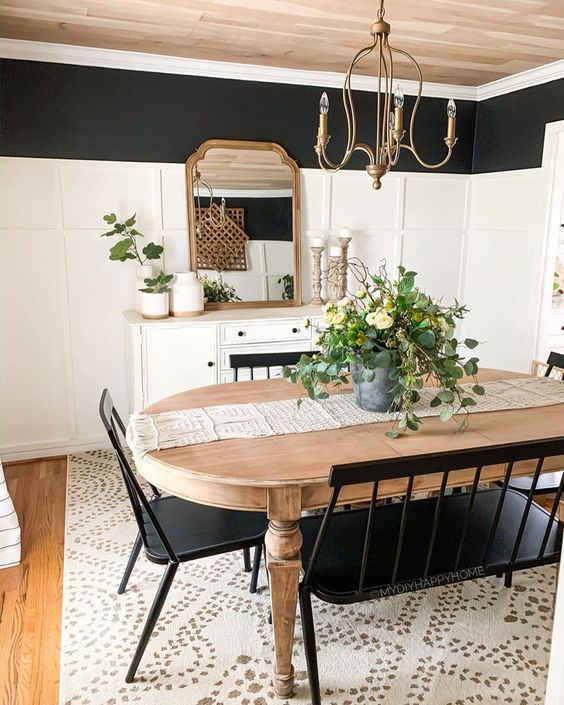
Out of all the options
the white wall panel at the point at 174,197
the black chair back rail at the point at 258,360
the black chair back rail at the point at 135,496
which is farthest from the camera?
the white wall panel at the point at 174,197

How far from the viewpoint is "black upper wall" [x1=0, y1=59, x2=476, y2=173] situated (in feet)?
11.2

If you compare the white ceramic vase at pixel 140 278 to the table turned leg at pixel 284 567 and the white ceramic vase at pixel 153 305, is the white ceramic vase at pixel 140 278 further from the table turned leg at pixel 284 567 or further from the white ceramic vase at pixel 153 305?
the table turned leg at pixel 284 567

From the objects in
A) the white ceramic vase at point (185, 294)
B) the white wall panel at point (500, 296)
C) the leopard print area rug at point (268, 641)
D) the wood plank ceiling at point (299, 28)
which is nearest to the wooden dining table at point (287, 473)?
the leopard print area rug at point (268, 641)

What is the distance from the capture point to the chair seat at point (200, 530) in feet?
6.37

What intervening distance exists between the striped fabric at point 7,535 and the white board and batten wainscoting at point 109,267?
1.13 metres

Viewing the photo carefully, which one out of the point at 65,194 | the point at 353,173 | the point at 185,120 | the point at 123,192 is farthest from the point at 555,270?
the point at 65,194

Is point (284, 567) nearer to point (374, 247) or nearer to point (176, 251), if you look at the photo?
point (176, 251)

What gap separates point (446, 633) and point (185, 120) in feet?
10.6

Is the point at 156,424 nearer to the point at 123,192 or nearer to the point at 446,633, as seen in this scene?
the point at 446,633

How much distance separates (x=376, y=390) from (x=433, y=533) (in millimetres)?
640

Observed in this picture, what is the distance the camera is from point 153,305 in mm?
3533

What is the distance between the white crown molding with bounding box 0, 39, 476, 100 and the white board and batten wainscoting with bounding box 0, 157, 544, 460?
0.57 meters

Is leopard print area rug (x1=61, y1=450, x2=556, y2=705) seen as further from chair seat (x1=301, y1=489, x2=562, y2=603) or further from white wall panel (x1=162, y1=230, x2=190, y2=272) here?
white wall panel (x1=162, y1=230, x2=190, y2=272)

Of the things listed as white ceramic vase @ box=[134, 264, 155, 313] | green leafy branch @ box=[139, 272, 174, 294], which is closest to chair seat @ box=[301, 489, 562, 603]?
green leafy branch @ box=[139, 272, 174, 294]
